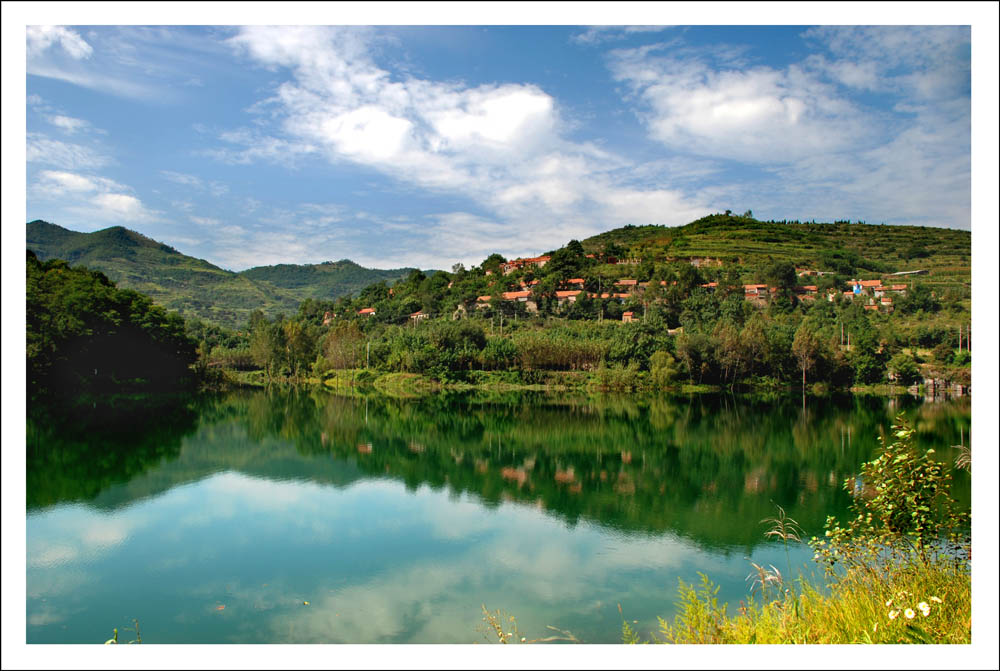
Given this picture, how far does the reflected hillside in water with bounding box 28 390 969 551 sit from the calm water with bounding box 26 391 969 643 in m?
0.06

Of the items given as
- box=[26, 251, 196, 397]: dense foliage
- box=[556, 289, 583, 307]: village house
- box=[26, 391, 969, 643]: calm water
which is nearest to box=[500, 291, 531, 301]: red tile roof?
box=[556, 289, 583, 307]: village house

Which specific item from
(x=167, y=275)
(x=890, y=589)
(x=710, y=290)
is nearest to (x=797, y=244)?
(x=710, y=290)

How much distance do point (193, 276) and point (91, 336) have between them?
2329 cm

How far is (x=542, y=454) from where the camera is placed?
37.8 feet

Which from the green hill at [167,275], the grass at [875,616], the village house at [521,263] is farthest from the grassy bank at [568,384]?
the grass at [875,616]

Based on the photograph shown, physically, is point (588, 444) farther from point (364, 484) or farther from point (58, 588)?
point (58, 588)

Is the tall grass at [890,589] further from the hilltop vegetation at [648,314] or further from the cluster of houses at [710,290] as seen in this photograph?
the cluster of houses at [710,290]

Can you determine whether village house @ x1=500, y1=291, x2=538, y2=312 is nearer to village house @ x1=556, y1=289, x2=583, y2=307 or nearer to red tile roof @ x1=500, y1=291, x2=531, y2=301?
red tile roof @ x1=500, y1=291, x2=531, y2=301

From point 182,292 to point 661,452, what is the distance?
35363 mm

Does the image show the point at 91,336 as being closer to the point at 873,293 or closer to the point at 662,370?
the point at 662,370

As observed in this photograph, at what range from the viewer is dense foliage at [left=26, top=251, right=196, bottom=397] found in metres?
16.1

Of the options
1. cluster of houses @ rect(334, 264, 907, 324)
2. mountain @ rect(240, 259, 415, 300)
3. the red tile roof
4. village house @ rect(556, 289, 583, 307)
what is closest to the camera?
cluster of houses @ rect(334, 264, 907, 324)

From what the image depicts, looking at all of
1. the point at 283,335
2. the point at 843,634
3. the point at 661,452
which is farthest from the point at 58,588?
the point at 283,335

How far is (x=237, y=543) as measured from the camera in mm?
5906
